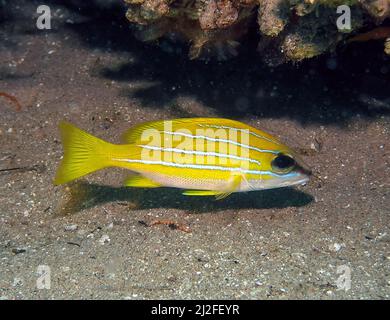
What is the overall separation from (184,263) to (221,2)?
250 cm

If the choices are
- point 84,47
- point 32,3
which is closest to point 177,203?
point 84,47

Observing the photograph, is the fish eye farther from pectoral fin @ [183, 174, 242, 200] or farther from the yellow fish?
pectoral fin @ [183, 174, 242, 200]

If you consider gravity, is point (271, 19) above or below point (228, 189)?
above

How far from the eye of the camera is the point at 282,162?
3730 mm

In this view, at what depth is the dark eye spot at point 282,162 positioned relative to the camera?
372 centimetres

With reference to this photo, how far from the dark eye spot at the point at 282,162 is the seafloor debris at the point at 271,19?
3.99 feet

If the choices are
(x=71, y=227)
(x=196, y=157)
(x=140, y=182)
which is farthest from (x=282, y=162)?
(x=71, y=227)

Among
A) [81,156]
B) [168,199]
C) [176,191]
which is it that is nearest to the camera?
[81,156]

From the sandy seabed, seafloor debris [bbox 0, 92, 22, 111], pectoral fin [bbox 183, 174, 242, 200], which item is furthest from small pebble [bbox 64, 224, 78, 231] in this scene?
seafloor debris [bbox 0, 92, 22, 111]

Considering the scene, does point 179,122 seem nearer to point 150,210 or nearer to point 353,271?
point 150,210

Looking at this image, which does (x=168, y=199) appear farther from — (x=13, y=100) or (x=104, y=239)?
(x=13, y=100)

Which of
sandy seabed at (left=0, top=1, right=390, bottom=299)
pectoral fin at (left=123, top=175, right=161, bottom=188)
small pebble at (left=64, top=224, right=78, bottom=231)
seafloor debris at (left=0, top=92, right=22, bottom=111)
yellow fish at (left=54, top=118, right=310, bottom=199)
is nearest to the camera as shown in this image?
sandy seabed at (left=0, top=1, right=390, bottom=299)

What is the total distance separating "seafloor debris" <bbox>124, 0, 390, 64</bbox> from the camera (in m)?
3.84
